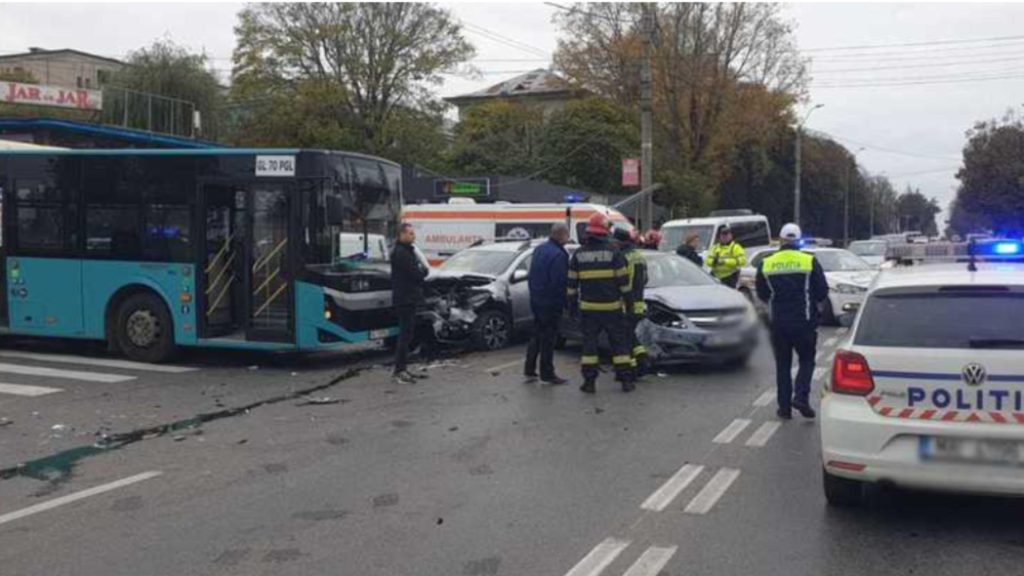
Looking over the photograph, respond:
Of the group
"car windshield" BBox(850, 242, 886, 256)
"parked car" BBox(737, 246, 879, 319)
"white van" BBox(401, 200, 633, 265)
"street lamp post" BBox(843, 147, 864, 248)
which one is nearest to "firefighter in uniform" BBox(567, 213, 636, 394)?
"parked car" BBox(737, 246, 879, 319)

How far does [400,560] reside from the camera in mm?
5086

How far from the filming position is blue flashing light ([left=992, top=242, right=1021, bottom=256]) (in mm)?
7395

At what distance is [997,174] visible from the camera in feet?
131

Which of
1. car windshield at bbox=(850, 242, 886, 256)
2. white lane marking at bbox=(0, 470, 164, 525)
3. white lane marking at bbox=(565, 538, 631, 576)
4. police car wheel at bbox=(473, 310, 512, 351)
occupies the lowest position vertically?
white lane marking at bbox=(0, 470, 164, 525)

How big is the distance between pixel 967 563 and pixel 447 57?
4945cm

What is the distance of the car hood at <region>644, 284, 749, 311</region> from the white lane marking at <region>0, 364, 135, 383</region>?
652cm

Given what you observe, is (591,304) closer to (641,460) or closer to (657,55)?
(641,460)

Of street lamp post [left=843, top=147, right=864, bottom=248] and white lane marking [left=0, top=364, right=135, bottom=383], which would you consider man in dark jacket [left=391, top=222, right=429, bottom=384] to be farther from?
street lamp post [left=843, top=147, right=864, bottom=248]

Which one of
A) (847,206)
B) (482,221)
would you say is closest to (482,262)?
(482,221)

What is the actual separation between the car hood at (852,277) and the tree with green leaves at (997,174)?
24.0 meters

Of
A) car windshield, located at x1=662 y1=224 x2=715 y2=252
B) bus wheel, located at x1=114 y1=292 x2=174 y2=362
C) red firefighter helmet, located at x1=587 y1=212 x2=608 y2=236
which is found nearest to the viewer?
red firefighter helmet, located at x1=587 y1=212 x2=608 y2=236

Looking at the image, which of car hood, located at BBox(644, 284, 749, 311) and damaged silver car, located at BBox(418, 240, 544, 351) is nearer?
car hood, located at BBox(644, 284, 749, 311)

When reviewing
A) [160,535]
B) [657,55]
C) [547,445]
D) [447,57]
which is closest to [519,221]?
[547,445]

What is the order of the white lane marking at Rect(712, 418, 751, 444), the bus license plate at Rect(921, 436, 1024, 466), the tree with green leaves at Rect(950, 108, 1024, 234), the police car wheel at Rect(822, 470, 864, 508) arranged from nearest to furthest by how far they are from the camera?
the bus license plate at Rect(921, 436, 1024, 466) → the police car wheel at Rect(822, 470, 864, 508) → the white lane marking at Rect(712, 418, 751, 444) → the tree with green leaves at Rect(950, 108, 1024, 234)
